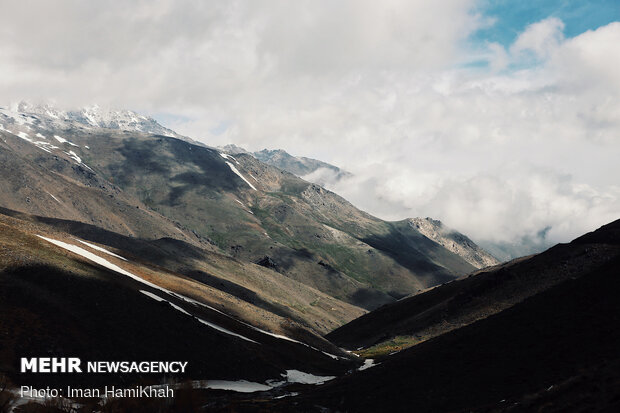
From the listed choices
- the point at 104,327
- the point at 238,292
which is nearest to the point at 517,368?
the point at 104,327

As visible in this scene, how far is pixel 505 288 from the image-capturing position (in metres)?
106

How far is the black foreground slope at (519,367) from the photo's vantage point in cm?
3027

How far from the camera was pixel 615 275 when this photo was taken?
5650 centimetres

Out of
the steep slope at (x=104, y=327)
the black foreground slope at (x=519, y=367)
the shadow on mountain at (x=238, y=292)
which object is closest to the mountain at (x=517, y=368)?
the black foreground slope at (x=519, y=367)

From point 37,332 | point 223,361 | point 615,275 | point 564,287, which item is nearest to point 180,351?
point 223,361

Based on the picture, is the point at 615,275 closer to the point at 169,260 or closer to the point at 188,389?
the point at 188,389

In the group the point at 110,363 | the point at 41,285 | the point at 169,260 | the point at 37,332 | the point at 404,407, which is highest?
the point at 169,260

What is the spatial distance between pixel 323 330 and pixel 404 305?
43773 mm

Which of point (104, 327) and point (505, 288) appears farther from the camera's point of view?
point (505, 288)

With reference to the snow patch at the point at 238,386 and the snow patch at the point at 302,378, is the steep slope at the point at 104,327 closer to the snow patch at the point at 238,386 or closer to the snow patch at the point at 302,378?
the snow patch at the point at 238,386

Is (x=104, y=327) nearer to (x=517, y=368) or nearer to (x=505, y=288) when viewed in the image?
(x=517, y=368)

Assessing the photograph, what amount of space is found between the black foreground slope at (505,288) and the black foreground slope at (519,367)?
3848cm

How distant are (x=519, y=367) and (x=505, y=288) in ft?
223

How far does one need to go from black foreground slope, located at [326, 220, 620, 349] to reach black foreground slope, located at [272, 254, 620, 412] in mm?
38478
